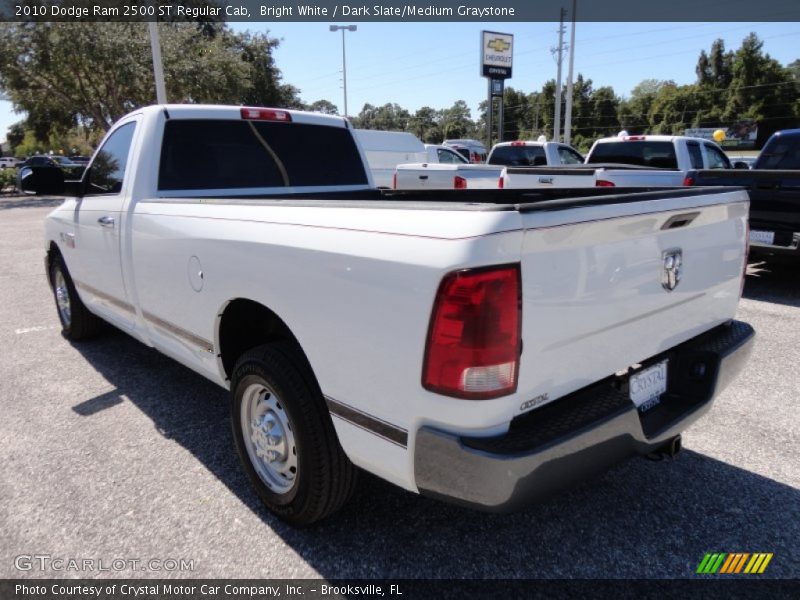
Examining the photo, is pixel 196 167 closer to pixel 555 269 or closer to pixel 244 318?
pixel 244 318

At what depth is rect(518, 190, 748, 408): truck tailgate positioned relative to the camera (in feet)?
5.76

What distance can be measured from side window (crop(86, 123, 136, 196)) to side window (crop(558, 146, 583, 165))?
12.5 m

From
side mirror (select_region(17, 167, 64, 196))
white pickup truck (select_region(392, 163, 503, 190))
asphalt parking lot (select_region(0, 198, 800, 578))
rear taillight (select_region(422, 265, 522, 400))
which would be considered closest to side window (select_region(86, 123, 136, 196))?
side mirror (select_region(17, 167, 64, 196))

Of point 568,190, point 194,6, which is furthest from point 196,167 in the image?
point 194,6

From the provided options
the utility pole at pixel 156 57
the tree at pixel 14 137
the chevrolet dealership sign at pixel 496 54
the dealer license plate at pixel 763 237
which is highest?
the chevrolet dealership sign at pixel 496 54

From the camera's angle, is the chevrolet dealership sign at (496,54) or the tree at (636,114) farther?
the tree at (636,114)

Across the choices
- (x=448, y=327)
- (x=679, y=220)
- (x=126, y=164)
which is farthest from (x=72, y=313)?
(x=679, y=220)

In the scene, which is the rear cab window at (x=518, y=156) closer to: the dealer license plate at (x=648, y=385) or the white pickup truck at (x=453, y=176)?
the white pickup truck at (x=453, y=176)

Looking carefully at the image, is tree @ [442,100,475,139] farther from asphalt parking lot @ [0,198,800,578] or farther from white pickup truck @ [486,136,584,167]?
asphalt parking lot @ [0,198,800,578]

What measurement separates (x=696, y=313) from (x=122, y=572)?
2.75 meters

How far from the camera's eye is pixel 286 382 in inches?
90.2

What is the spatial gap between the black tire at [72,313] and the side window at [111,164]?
1086 millimetres

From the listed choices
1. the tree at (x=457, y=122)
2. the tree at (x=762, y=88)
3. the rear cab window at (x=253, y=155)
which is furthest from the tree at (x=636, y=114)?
the rear cab window at (x=253, y=155)

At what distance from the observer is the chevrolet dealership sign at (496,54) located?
136 feet
